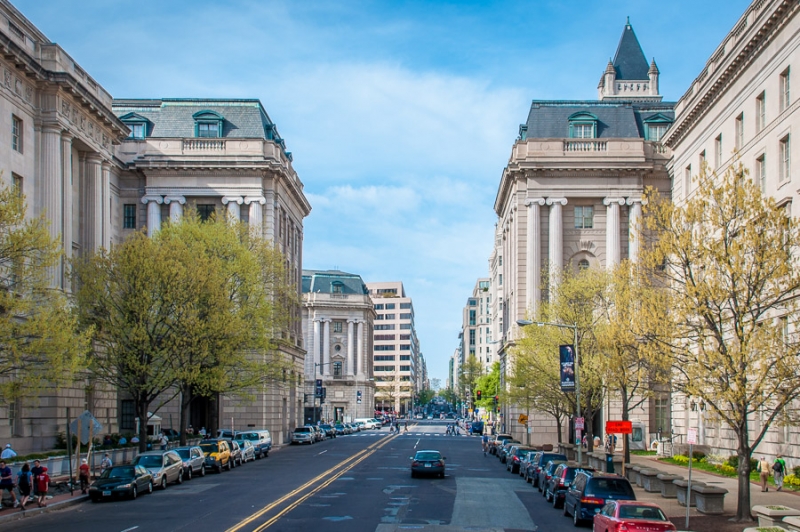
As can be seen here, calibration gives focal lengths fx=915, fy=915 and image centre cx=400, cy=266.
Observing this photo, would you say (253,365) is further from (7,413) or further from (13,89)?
(13,89)

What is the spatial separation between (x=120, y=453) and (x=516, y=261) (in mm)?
38887

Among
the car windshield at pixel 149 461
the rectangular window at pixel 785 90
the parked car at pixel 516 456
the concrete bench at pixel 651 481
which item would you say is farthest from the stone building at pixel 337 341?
the rectangular window at pixel 785 90

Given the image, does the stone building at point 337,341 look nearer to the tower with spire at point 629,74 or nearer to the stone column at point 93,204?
the tower with spire at point 629,74

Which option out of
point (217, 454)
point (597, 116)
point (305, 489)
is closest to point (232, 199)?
point (217, 454)

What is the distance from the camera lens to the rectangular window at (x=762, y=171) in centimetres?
4103

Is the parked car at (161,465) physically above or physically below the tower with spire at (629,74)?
below

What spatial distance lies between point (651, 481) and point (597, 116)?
47.7 m

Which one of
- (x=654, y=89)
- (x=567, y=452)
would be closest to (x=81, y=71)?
(x=567, y=452)

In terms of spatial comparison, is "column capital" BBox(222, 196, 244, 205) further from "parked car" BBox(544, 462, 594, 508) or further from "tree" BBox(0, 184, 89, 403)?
"parked car" BBox(544, 462, 594, 508)

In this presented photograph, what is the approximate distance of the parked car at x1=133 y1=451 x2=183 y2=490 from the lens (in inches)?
1495

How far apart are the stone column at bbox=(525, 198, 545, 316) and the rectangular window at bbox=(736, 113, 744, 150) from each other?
29649mm

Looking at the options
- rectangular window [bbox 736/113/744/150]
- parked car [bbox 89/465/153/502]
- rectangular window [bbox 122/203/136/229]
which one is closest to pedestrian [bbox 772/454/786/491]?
rectangular window [bbox 736/113/744/150]

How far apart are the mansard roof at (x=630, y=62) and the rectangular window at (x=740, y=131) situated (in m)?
60.5

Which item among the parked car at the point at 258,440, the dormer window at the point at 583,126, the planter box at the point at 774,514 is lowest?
the parked car at the point at 258,440
